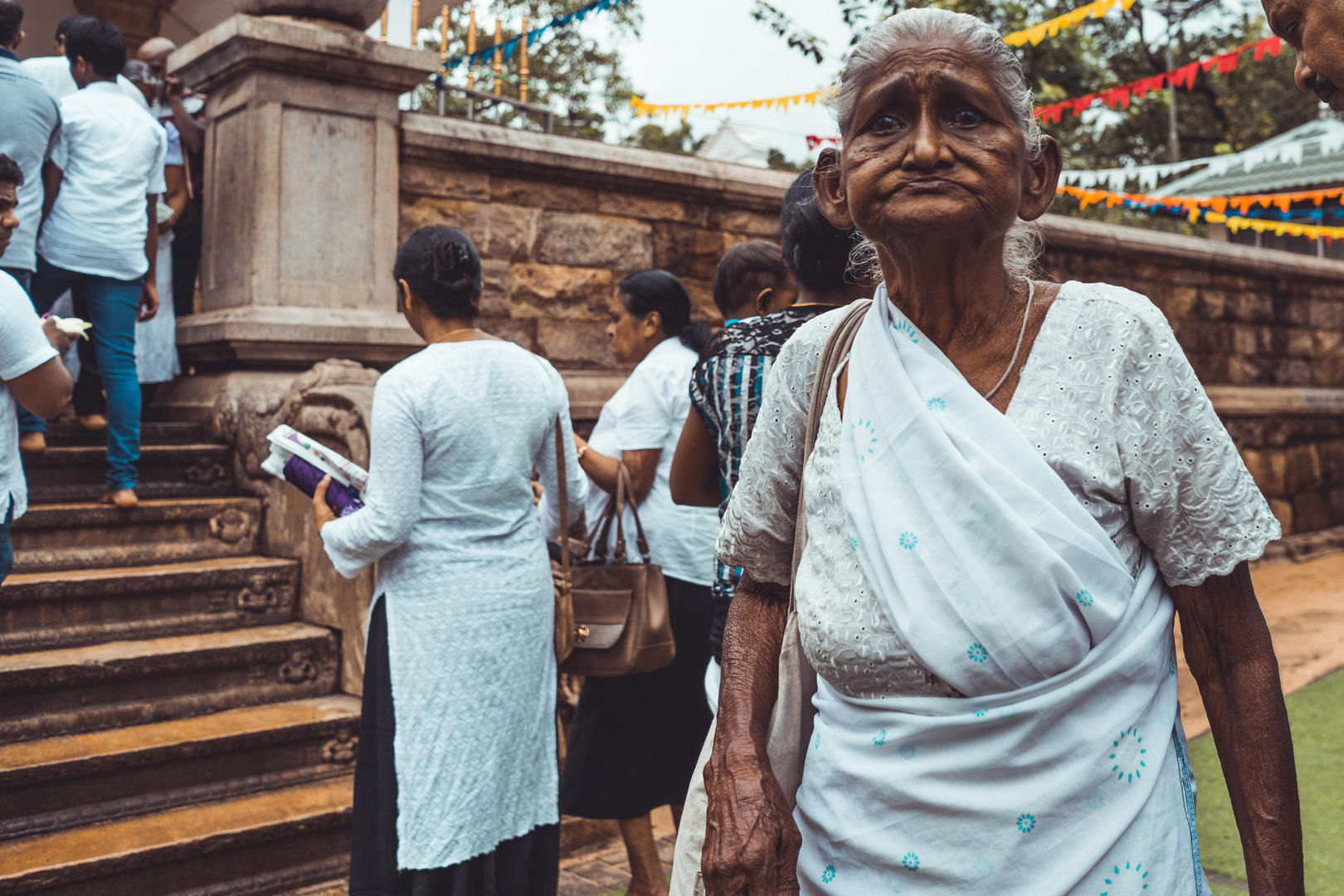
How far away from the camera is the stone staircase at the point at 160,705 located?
11.1 feet

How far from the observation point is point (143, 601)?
166 inches

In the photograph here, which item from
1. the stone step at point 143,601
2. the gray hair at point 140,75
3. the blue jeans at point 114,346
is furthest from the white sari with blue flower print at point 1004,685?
the gray hair at point 140,75

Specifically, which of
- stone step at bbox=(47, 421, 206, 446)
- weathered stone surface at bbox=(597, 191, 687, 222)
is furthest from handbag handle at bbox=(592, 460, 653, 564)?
weathered stone surface at bbox=(597, 191, 687, 222)

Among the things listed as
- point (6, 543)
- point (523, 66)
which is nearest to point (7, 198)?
point (6, 543)

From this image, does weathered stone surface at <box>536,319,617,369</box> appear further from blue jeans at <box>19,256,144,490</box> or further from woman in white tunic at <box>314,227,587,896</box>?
woman in white tunic at <box>314,227,587,896</box>

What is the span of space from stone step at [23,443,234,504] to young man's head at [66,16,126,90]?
5.30 feet

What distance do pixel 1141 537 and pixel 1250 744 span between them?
0.27 metres

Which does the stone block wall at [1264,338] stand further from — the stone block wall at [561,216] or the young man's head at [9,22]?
the young man's head at [9,22]

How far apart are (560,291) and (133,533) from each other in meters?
2.54

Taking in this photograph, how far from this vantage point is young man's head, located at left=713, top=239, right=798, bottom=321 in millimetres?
3104

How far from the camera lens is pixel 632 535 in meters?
3.71

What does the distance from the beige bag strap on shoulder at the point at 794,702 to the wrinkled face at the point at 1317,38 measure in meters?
0.58

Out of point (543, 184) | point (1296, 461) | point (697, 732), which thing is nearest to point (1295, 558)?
point (1296, 461)

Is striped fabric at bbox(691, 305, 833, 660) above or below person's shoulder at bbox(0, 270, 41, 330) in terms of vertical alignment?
below
